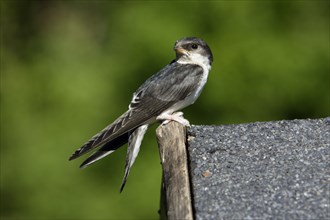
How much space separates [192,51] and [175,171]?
185 cm

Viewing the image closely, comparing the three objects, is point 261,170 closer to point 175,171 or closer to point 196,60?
point 175,171

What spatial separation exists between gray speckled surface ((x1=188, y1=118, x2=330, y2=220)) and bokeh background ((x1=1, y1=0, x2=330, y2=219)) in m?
2.19

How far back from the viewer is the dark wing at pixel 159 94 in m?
6.87

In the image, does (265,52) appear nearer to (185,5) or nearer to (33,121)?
(185,5)

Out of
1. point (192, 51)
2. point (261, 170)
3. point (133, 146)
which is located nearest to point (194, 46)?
point (192, 51)

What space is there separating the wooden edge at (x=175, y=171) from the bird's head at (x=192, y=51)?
1.05 metres

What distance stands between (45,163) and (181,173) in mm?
3587

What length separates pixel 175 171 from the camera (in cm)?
581

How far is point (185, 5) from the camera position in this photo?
912 centimetres

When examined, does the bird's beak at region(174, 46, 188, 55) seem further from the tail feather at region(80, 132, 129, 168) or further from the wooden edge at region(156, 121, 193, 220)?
the wooden edge at region(156, 121, 193, 220)

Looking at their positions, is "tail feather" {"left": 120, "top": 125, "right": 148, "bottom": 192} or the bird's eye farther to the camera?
the bird's eye

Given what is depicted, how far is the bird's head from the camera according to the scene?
7402mm

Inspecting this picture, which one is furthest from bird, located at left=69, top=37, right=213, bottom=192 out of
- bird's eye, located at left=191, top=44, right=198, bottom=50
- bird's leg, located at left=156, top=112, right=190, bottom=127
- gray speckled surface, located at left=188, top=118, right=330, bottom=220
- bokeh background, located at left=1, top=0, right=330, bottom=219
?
bokeh background, located at left=1, top=0, right=330, bottom=219

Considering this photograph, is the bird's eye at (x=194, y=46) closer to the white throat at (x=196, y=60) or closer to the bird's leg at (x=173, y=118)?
the white throat at (x=196, y=60)
